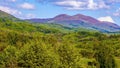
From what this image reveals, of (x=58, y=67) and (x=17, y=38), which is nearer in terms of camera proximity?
(x=58, y=67)

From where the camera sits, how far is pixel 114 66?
103750 mm

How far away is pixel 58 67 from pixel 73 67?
12.7ft

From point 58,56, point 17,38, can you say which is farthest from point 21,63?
point 17,38

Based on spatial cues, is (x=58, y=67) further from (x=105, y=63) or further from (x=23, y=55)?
(x=105, y=63)

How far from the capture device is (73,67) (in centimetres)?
6106

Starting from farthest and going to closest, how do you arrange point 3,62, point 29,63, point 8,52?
point 8,52, point 3,62, point 29,63

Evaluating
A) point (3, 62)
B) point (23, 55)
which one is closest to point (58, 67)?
point (23, 55)

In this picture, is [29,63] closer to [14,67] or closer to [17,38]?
[14,67]

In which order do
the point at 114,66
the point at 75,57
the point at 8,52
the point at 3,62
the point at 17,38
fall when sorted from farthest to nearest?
the point at 17,38, the point at 114,66, the point at 8,52, the point at 3,62, the point at 75,57

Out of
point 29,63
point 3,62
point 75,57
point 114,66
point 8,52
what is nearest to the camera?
point 29,63

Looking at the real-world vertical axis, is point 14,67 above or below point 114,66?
above

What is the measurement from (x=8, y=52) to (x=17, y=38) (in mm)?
114629

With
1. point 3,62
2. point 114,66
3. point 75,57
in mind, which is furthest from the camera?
point 114,66

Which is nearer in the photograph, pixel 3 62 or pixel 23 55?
pixel 23 55
